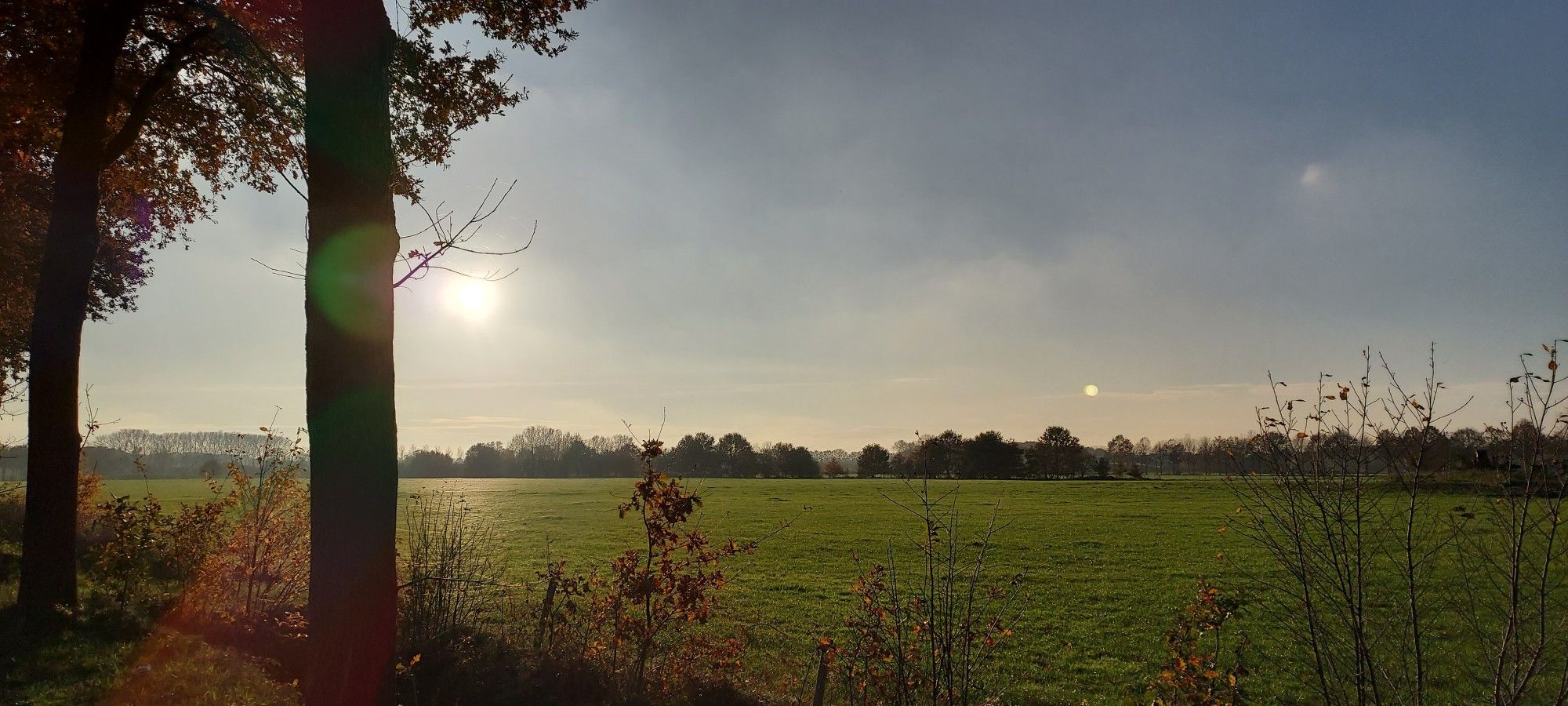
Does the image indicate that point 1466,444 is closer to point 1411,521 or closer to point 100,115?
point 1411,521

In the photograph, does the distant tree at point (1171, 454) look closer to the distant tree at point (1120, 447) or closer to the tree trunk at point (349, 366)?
the distant tree at point (1120, 447)

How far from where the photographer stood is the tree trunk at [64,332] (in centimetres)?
837

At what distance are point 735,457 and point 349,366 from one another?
107997 mm

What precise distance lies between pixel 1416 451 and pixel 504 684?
8.47 meters

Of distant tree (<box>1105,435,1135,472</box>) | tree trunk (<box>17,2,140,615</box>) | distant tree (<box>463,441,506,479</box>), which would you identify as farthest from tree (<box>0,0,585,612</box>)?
distant tree (<box>1105,435,1135,472</box>)

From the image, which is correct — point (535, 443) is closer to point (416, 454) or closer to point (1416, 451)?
point (416, 454)

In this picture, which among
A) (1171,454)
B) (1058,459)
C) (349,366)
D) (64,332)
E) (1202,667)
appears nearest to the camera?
(349,366)

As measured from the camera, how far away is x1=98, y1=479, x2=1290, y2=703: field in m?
13.5

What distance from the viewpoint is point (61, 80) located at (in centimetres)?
890

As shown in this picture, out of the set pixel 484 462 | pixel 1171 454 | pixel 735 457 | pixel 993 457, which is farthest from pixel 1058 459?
pixel 484 462

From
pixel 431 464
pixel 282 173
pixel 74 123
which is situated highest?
pixel 74 123

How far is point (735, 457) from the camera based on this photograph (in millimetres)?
110312

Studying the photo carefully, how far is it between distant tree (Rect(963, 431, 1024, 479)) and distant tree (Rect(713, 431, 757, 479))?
106 feet

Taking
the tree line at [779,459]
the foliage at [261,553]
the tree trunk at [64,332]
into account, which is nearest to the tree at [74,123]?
the tree trunk at [64,332]
